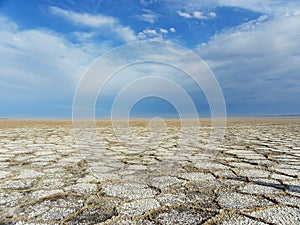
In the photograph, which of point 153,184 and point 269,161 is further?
point 269,161

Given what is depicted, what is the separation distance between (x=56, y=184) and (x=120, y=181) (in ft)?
1.70

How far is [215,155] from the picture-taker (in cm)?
353

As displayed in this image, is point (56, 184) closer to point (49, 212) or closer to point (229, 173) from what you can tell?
point (49, 212)

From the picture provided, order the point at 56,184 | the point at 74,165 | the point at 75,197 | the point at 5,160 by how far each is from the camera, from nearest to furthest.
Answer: the point at 75,197, the point at 56,184, the point at 74,165, the point at 5,160

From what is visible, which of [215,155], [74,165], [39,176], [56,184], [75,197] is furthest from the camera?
[215,155]

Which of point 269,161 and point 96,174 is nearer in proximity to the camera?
point 96,174

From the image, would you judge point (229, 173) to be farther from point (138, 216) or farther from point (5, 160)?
point (5, 160)

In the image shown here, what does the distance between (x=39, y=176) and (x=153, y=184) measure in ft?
3.51

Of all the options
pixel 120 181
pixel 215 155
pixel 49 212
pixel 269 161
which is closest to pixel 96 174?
pixel 120 181

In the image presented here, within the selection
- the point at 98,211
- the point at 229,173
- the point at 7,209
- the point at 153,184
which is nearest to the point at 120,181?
the point at 153,184

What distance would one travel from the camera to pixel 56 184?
2064 mm

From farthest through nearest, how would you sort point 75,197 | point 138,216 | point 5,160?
point 5,160 → point 75,197 → point 138,216

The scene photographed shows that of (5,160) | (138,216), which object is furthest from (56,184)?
(5,160)

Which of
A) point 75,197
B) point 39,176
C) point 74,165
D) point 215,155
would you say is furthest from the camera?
point 215,155
